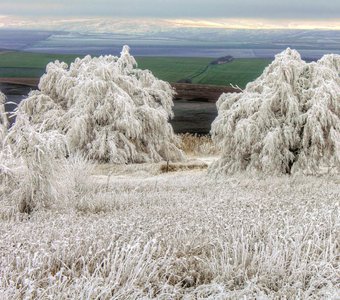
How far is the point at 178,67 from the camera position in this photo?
173 ft

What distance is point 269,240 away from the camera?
14.3 ft

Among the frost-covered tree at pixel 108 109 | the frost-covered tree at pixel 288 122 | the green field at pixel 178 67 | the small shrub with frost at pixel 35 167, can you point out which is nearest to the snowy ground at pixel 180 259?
the small shrub with frost at pixel 35 167

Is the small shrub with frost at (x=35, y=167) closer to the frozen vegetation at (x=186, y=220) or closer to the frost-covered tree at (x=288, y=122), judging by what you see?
the frozen vegetation at (x=186, y=220)

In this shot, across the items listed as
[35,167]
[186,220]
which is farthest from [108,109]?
[186,220]

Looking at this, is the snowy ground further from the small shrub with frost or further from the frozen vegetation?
the small shrub with frost

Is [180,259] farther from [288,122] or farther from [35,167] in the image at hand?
[288,122]

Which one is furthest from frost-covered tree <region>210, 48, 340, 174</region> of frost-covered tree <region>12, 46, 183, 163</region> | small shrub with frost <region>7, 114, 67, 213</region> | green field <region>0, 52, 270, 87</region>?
green field <region>0, 52, 270, 87</region>

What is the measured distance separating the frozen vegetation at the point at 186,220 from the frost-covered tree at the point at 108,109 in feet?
4.21

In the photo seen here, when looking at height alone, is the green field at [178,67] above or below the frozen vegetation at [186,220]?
above

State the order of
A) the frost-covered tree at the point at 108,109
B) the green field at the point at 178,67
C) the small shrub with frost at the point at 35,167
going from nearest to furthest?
the small shrub with frost at the point at 35,167, the frost-covered tree at the point at 108,109, the green field at the point at 178,67

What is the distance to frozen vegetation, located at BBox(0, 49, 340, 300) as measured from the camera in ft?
11.8

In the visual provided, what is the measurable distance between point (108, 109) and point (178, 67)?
31.7m

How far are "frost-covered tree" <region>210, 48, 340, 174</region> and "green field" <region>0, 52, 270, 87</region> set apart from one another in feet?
76.0

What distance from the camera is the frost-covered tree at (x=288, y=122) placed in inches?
564
